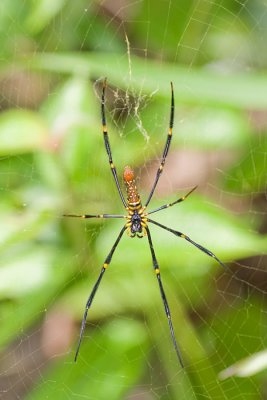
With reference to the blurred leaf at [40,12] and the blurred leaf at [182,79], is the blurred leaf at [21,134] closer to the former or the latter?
the blurred leaf at [182,79]

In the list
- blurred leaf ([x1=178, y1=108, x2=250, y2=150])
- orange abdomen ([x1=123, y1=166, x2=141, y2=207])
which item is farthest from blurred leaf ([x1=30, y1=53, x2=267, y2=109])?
orange abdomen ([x1=123, y1=166, x2=141, y2=207])

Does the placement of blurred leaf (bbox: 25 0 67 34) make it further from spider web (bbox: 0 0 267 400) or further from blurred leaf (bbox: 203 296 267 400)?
blurred leaf (bbox: 203 296 267 400)

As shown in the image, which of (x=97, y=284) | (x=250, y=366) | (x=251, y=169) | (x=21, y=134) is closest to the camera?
(x=250, y=366)

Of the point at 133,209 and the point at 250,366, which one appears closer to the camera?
the point at 250,366

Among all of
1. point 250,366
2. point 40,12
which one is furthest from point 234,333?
point 40,12

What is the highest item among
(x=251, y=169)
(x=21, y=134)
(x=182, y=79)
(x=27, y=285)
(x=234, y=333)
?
(x=182, y=79)

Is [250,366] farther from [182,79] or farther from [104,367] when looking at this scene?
[182,79]

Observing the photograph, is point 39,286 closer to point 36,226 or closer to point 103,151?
point 36,226

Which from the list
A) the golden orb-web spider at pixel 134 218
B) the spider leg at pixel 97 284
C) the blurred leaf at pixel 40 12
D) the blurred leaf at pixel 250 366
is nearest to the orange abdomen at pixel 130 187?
the golden orb-web spider at pixel 134 218
